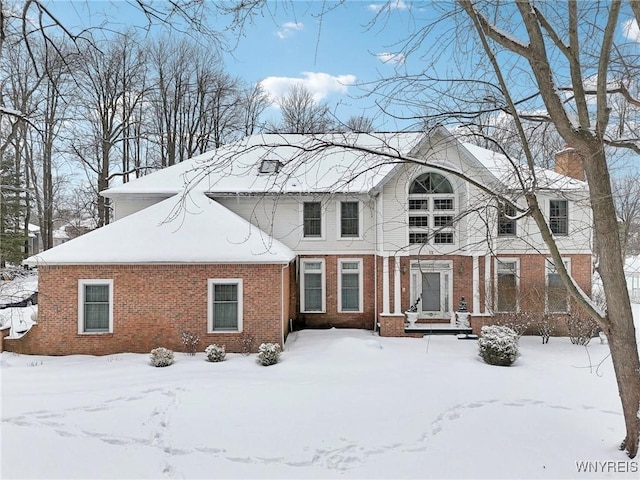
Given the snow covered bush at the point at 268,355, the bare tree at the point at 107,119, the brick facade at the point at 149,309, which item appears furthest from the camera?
the bare tree at the point at 107,119

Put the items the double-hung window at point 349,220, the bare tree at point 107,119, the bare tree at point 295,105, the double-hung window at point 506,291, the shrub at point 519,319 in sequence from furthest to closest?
the bare tree at point 295,105 → the bare tree at point 107,119 → the double-hung window at point 349,220 → the double-hung window at point 506,291 → the shrub at point 519,319

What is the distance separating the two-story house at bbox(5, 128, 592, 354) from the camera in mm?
10938

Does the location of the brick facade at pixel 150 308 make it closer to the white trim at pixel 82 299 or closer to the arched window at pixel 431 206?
the white trim at pixel 82 299

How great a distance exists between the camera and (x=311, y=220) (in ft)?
48.0

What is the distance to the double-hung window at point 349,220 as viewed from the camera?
573 inches

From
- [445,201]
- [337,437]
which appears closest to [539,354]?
[445,201]

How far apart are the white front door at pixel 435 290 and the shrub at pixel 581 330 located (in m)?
3.85

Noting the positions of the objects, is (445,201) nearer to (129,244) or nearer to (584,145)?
(584,145)

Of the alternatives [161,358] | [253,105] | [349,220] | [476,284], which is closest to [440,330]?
[476,284]

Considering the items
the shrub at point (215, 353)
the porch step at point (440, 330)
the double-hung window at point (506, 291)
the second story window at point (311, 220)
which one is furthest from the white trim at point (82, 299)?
the double-hung window at point (506, 291)

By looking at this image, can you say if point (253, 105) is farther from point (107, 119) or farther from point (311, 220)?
point (311, 220)

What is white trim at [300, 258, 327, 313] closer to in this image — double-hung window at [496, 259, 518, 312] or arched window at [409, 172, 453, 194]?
arched window at [409, 172, 453, 194]

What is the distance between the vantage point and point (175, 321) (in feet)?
36.3

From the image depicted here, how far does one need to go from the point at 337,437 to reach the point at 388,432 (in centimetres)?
90
